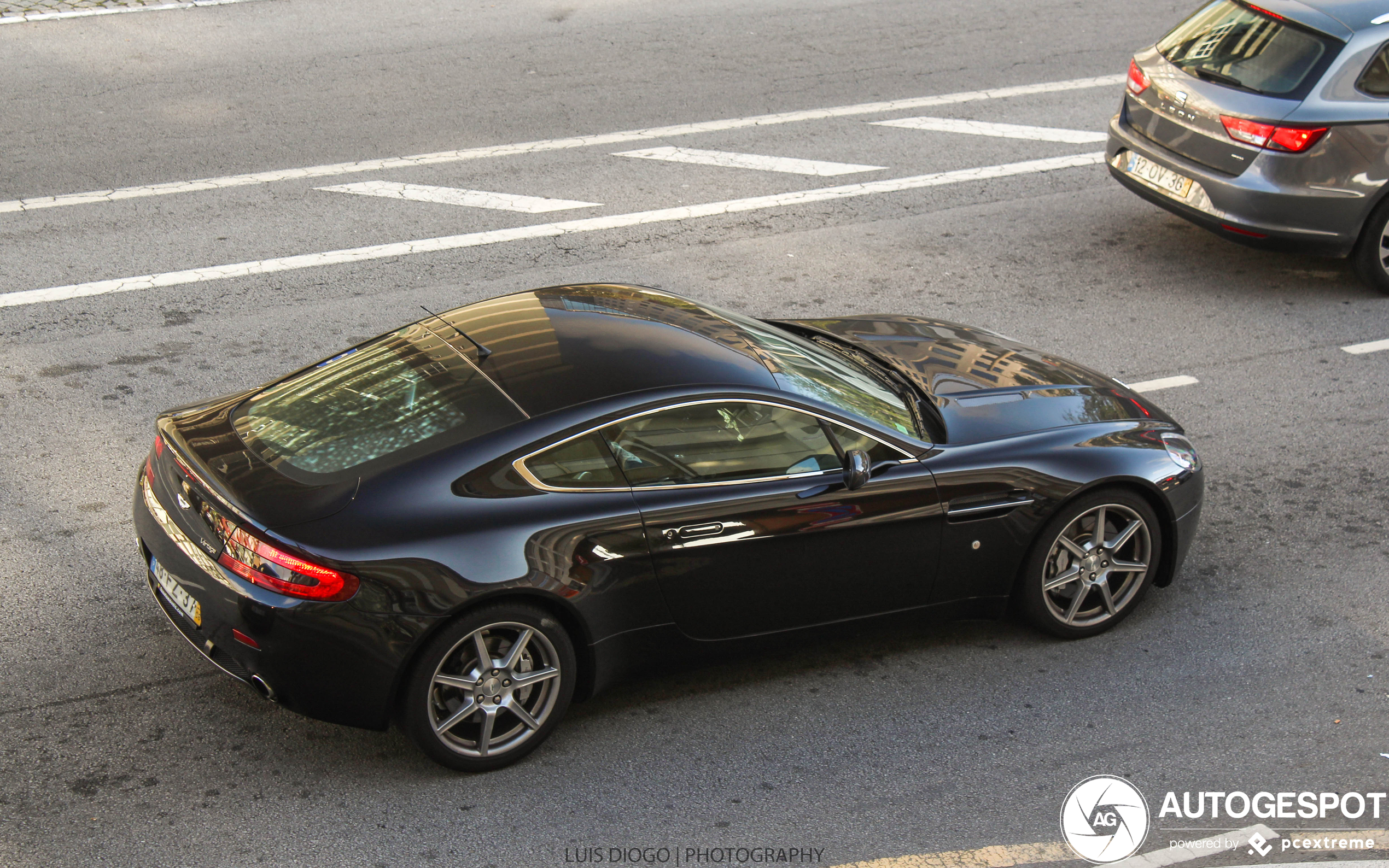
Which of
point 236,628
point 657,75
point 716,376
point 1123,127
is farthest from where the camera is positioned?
point 657,75

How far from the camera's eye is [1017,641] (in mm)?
5668

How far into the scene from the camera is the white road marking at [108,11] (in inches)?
532

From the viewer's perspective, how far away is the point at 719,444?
492 centimetres

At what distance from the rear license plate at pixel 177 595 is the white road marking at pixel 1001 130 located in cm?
869

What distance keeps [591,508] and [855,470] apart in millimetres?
1000

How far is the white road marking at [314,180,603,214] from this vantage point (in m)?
10.1

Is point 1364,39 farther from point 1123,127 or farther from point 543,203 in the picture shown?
point 543,203

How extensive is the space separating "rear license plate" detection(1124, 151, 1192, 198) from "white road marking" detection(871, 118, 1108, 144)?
7.56ft

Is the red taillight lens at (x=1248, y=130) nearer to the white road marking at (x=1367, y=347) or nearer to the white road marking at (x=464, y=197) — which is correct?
the white road marking at (x=1367, y=347)

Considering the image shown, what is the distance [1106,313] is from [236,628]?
628 cm

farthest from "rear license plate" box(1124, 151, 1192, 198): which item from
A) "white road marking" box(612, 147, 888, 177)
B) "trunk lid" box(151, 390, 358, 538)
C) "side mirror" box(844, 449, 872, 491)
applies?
"trunk lid" box(151, 390, 358, 538)

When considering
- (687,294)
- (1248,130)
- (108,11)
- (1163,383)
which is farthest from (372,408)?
(108,11)

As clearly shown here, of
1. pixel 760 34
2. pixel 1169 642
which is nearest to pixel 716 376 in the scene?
pixel 1169 642

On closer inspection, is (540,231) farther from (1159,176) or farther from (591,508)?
(591,508)
